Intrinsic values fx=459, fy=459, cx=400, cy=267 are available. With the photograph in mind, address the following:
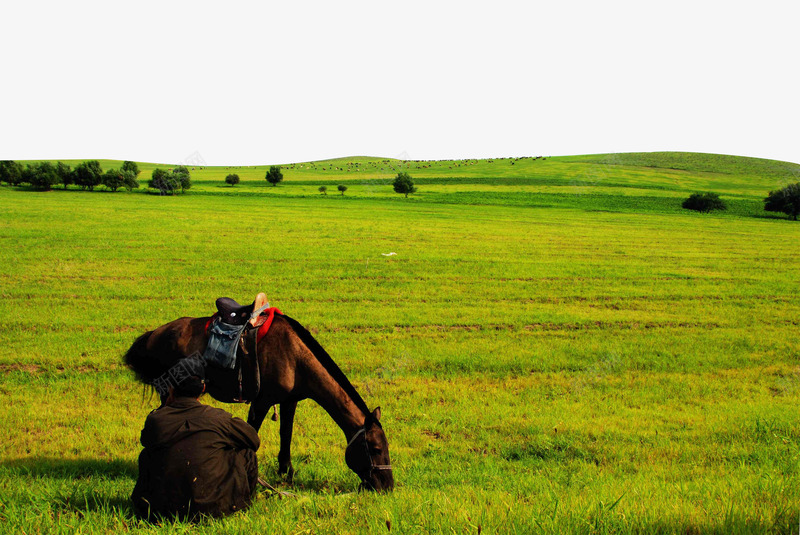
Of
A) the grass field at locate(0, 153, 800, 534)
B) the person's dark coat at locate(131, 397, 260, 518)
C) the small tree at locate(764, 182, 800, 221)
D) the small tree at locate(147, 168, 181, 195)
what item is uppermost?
the small tree at locate(147, 168, 181, 195)

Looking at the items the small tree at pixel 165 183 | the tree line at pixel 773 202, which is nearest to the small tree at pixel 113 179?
the small tree at pixel 165 183

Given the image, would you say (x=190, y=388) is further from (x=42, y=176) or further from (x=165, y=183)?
(x=42, y=176)

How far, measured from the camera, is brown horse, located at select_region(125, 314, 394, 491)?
5.29 m

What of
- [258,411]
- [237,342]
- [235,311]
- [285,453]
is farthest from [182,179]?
[285,453]

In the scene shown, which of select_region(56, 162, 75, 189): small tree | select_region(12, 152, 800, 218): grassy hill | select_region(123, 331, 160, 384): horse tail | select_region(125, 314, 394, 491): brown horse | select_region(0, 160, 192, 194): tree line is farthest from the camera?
select_region(56, 162, 75, 189): small tree

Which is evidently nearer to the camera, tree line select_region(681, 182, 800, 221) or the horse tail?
the horse tail

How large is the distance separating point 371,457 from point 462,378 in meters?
5.00

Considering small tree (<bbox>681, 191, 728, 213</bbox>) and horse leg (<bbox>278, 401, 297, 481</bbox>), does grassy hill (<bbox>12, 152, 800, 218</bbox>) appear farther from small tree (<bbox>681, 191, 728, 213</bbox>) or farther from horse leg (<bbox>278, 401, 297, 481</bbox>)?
horse leg (<bbox>278, 401, 297, 481</bbox>)

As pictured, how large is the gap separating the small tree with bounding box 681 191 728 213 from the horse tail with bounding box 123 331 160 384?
2962 inches

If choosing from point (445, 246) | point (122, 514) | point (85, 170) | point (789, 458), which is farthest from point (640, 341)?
point (85, 170)

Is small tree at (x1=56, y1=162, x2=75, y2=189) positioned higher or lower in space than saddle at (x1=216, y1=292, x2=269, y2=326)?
higher

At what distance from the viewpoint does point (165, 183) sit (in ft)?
270

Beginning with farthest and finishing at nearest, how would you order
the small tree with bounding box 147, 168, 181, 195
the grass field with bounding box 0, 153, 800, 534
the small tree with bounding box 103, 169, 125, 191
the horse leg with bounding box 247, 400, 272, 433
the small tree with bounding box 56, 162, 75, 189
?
the small tree with bounding box 56, 162, 75, 189
the small tree with bounding box 103, 169, 125, 191
the small tree with bounding box 147, 168, 181, 195
the horse leg with bounding box 247, 400, 272, 433
the grass field with bounding box 0, 153, 800, 534

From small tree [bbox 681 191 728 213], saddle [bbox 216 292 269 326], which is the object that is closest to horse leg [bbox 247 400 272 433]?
saddle [bbox 216 292 269 326]
